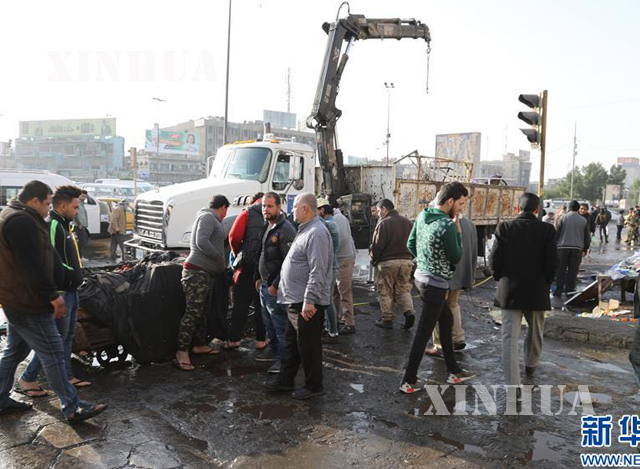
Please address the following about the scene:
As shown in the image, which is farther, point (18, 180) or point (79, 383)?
point (18, 180)

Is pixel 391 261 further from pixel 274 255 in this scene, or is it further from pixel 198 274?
pixel 198 274

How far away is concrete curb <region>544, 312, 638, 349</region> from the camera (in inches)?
257

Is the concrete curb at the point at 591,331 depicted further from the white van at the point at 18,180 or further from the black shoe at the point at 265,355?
the white van at the point at 18,180

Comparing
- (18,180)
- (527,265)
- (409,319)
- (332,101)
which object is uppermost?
(332,101)

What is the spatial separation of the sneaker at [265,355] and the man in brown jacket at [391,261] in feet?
6.48

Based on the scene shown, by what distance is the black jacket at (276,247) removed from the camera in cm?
497

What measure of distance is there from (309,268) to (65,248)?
2.15 m

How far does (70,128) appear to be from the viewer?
101125mm

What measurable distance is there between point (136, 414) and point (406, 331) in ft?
13.2

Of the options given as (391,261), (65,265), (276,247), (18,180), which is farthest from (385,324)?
(18,180)

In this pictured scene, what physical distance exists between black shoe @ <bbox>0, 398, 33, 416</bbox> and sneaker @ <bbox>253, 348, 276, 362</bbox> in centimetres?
237

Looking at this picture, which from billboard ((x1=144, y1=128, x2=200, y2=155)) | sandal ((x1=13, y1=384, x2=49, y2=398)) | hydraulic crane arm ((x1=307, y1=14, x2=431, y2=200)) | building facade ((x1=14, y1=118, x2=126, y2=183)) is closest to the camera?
sandal ((x1=13, y1=384, x2=49, y2=398))

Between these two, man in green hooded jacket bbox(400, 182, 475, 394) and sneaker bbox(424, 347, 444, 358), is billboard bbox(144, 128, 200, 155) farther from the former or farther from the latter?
man in green hooded jacket bbox(400, 182, 475, 394)

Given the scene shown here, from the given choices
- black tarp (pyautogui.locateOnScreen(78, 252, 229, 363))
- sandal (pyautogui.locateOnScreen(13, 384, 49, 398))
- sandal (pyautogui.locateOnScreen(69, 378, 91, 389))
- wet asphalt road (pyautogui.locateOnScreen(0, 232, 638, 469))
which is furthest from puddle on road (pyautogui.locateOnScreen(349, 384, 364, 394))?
sandal (pyautogui.locateOnScreen(13, 384, 49, 398))
